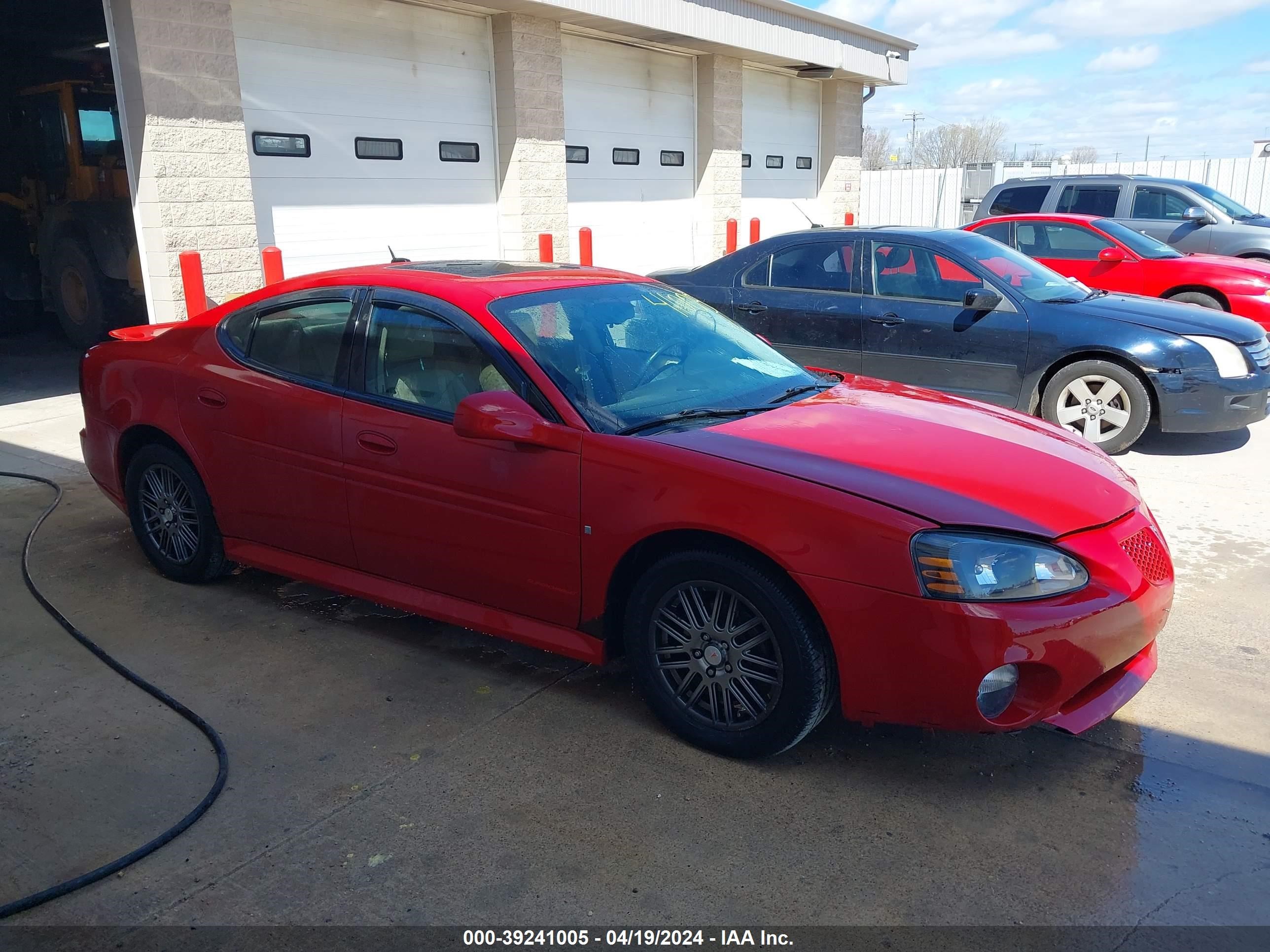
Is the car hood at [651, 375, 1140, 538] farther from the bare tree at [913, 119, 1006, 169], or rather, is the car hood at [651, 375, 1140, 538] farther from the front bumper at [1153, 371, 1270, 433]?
the bare tree at [913, 119, 1006, 169]

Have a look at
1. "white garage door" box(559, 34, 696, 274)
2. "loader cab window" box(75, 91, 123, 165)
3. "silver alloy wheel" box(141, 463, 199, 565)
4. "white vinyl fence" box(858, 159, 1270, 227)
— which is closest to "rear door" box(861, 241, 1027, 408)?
"silver alloy wheel" box(141, 463, 199, 565)

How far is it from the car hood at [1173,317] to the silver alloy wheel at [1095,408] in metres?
0.44

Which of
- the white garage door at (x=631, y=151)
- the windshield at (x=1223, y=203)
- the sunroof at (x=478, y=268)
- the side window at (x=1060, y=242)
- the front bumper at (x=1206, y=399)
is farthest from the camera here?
the white garage door at (x=631, y=151)

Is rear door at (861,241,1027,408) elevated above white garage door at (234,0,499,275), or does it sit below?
below

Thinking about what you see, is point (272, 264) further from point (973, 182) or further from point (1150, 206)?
point (973, 182)

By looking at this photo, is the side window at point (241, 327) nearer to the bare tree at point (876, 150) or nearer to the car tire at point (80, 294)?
the car tire at point (80, 294)

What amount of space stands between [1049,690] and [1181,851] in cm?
54

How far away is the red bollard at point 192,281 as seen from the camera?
8.55 meters

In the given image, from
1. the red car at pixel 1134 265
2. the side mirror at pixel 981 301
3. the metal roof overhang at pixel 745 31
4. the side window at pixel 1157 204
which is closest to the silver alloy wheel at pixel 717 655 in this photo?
the side mirror at pixel 981 301

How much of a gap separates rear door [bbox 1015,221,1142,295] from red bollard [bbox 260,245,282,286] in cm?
706

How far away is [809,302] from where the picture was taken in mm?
7363

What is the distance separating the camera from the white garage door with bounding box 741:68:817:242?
17.0 meters

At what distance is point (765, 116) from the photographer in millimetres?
17406

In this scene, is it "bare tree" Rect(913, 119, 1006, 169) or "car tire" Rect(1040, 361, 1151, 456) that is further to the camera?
"bare tree" Rect(913, 119, 1006, 169)
